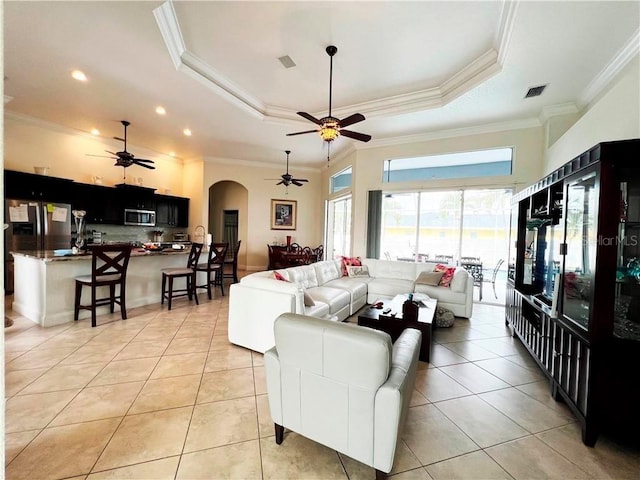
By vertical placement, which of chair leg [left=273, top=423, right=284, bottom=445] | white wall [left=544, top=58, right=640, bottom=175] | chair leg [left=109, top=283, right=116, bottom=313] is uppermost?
white wall [left=544, top=58, right=640, bottom=175]

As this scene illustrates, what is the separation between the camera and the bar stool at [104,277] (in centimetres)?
375

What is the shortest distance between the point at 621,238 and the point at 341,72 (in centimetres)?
348

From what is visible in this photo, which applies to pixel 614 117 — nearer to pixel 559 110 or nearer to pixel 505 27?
pixel 505 27

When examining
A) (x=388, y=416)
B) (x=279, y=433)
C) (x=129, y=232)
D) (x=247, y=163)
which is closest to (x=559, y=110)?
(x=388, y=416)

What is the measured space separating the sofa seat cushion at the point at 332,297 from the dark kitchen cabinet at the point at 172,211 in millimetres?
5699

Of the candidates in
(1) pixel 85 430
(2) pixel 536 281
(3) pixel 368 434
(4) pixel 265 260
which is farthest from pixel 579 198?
(4) pixel 265 260

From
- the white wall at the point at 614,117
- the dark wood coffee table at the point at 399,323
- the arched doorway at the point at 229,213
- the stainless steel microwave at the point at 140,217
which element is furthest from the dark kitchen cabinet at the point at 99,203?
the white wall at the point at 614,117

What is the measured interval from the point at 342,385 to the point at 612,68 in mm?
4616

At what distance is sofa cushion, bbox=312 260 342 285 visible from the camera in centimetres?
482

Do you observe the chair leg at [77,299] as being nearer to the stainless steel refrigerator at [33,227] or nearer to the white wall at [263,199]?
the stainless steel refrigerator at [33,227]

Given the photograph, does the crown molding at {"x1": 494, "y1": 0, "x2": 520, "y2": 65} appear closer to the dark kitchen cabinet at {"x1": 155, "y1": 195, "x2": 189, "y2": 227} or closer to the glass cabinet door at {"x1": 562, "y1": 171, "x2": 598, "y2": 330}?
the glass cabinet door at {"x1": 562, "y1": 171, "x2": 598, "y2": 330}

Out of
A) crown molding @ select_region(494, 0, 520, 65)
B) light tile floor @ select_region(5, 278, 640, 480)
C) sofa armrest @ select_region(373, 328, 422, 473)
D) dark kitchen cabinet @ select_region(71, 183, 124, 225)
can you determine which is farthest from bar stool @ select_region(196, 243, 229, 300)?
crown molding @ select_region(494, 0, 520, 65)

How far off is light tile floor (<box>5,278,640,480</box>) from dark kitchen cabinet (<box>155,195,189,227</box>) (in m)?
4.98

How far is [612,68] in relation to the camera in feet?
10.7
